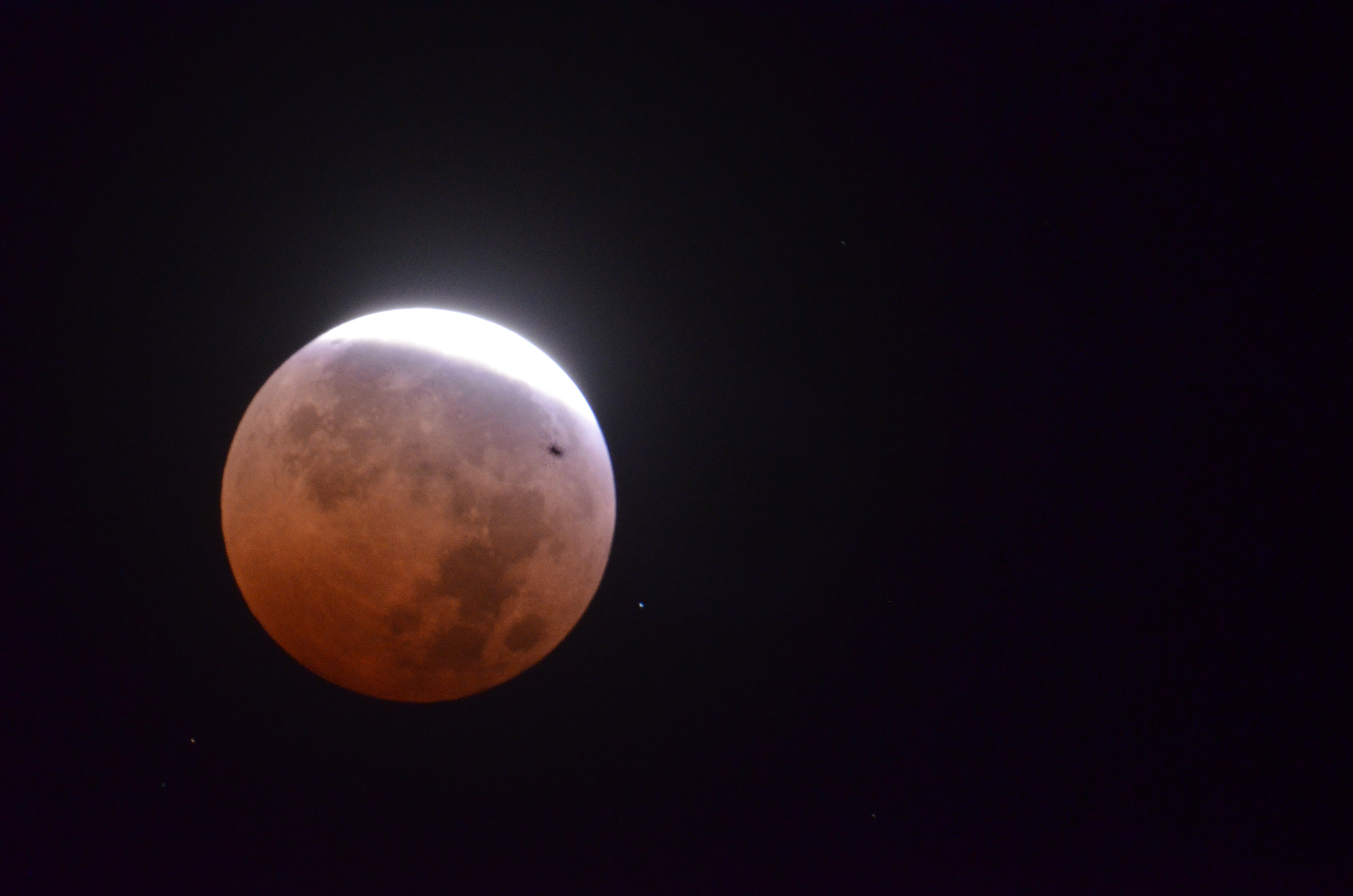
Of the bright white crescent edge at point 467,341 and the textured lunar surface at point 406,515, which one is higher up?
the bright white crescent edge at point 467,341

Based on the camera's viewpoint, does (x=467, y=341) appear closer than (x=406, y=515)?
No

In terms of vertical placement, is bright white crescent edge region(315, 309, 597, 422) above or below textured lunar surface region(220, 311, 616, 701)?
above

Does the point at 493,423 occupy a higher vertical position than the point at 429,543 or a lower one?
higher

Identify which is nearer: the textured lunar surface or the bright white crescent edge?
the textured lunar surface

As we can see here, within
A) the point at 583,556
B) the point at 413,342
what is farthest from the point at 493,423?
the point at 583,556

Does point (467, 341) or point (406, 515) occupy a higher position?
point (467, 341)

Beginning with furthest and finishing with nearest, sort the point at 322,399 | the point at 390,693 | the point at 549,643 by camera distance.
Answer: the point at 549,643, the point at 390,693, the point at 322,399

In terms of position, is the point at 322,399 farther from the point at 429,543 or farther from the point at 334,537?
the point at 429,543

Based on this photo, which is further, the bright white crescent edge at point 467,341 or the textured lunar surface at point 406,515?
the bright white crescent edge at point 467,341
